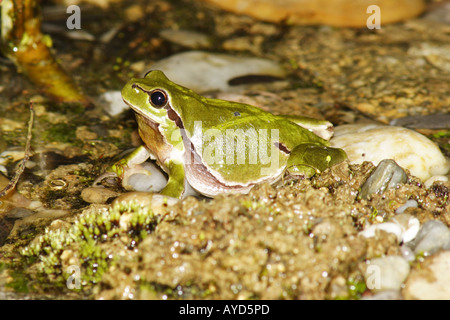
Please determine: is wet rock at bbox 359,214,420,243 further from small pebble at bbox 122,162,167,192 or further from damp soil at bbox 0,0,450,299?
small pebble at bbox 122,162,167,192

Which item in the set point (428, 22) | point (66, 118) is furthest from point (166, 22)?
point (428, 22)

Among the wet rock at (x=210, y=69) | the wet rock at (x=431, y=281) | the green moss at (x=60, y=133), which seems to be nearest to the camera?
the wet rock at (x=431, y=281)

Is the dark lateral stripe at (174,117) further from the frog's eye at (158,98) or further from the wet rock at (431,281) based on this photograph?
the wet rock at (431,281)

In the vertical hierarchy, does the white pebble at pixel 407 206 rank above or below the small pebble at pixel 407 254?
above

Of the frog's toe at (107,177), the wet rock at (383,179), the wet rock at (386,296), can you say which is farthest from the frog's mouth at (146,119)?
the wet rock at (386,296)
